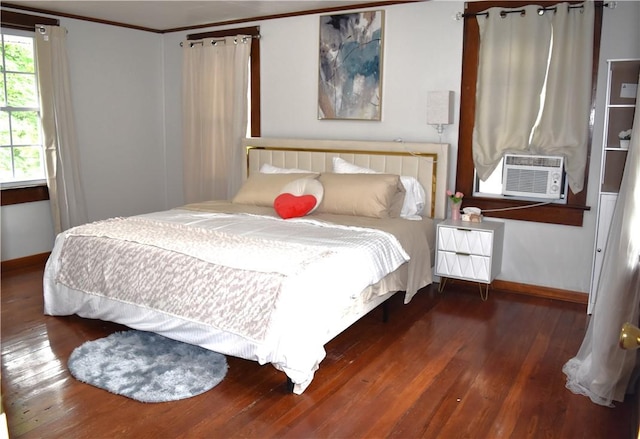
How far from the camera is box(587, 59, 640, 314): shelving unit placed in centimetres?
361

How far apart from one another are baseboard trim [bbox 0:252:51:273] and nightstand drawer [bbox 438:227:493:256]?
3.68 metres

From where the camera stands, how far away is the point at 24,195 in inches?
196

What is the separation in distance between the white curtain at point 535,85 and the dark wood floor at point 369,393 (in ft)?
4.23

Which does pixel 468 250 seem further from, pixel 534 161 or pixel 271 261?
pixel 271 261

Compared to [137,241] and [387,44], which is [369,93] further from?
[137,241]

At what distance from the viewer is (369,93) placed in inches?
187

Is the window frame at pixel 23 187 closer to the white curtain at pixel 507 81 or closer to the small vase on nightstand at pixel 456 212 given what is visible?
the small vase on nightstand at pixel 456 212

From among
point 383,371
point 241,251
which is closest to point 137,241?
point 241,251

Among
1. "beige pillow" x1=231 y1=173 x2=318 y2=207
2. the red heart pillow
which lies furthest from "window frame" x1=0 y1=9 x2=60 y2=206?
the red heart pillow

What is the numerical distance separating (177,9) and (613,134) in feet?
12.3

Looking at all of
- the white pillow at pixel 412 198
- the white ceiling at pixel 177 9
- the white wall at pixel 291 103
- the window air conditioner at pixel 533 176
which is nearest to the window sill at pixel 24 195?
the white wall at pixel 291 103

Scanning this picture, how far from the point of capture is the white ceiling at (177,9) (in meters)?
4.67

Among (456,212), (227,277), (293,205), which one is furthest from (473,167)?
(227,277)

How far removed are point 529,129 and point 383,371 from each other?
224 centimetres
